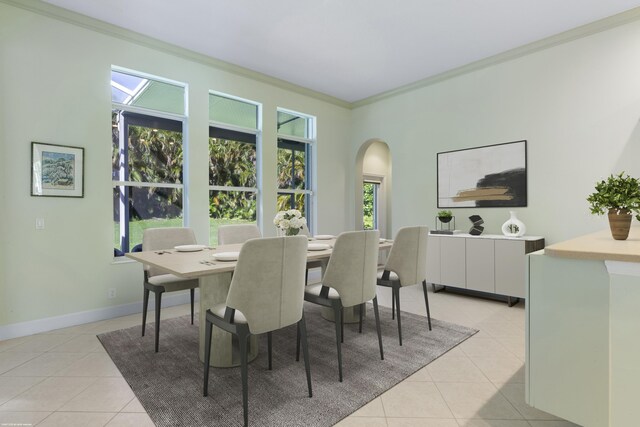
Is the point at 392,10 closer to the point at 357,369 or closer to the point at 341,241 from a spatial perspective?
the point at 341,241

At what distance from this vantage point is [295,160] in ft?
17.4

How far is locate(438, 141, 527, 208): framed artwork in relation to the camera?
401cm

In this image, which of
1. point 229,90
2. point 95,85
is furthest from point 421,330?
point 95,85

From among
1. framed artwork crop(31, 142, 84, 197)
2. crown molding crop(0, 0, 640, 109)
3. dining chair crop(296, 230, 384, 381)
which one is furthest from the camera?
crown molding crop(0, 0, 640, 109)

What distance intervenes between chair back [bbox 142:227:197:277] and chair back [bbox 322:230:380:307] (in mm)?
1609

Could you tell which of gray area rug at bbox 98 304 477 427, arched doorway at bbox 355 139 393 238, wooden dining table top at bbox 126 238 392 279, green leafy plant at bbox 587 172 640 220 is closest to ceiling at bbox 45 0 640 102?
green leafy plant at bbox 587 172 640 220

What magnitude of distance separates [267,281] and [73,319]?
103 inches

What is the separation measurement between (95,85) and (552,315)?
4.17 metres

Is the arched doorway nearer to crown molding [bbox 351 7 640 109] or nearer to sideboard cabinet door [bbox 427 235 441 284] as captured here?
crown molding [bbox 351 7 640 109]

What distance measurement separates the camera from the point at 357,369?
2.28 m

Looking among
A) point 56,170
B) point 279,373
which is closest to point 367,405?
point 279,373

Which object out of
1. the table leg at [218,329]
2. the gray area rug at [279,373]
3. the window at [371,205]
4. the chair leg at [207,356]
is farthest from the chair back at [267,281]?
the window at [371,205]

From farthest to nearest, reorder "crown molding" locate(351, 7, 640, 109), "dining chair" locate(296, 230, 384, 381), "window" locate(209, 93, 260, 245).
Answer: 1. "window" locate(209, 93, 260, 245)
2. "crown molding" locate(351, 7, 640, 109)
3. "dining chair" locate(296, 230, 384, 381)

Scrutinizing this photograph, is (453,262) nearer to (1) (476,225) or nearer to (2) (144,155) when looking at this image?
(1) (476,225)
